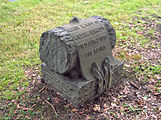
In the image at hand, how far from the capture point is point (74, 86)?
2975 millimetres

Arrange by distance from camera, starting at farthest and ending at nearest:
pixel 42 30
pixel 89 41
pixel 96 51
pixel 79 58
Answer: pixel 42 30 < pixel 96 51 < pixel 89 41 < pixel 79 58

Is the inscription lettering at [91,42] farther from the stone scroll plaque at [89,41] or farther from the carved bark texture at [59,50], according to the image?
the carved bark texture at [59,50]

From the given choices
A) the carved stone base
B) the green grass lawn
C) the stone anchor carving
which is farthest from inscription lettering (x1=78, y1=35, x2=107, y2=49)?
the green grass lawn

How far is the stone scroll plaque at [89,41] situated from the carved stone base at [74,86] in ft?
0.55

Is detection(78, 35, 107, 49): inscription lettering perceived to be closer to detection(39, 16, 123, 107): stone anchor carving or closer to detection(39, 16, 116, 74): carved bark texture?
detection(39, 16, 123, 107): stone anchor carving

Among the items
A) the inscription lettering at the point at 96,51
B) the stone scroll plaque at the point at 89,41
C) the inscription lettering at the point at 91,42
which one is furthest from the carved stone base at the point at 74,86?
the inscription lettering at the point at 91,42

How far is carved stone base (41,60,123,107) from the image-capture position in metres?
2.99

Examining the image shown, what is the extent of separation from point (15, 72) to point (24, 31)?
6.54 feet

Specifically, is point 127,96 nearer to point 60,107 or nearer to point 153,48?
point 60,107

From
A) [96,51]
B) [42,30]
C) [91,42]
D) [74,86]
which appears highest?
[91,42]

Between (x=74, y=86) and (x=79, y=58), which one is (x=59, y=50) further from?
(x=74, y=86)

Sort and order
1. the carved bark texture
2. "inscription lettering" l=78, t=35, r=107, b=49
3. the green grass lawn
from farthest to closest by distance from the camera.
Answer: the green grass lawn
"inscription lettering" l=78, t=35, r=107, b=49
the carved bark texture

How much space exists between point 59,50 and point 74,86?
0.65 metres

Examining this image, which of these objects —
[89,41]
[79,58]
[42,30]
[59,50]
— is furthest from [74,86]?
[42,30]
